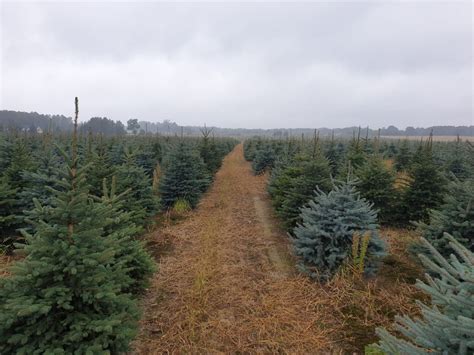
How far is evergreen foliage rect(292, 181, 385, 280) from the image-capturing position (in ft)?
18.5

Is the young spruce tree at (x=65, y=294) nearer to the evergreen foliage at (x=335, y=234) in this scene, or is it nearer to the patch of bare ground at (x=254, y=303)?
the patch of bare ground at (x=254, y=303)

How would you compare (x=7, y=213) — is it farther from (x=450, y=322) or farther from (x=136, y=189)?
(x=450, y=322)

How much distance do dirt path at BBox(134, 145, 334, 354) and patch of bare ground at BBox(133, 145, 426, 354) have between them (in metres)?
0.01

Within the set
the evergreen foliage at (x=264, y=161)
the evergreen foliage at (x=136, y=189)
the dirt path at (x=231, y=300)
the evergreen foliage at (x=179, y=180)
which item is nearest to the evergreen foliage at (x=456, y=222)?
the dirt path at (x=231, y=300)

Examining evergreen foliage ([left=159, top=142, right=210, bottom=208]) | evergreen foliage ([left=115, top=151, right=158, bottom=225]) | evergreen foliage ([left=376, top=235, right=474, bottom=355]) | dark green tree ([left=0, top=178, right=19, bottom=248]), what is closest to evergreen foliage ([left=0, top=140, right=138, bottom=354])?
evergreen foliage ([left=376, top=235, right=474, bottom=355])

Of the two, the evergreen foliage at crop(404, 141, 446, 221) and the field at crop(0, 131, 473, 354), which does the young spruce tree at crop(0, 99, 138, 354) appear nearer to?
the field at crop(0, 131, 473, 354)

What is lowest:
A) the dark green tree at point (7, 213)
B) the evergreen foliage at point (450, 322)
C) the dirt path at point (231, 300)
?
the dirt path at point (231, 300)

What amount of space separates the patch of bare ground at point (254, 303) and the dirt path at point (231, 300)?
0.01 metres

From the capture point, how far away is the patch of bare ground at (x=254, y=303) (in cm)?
419

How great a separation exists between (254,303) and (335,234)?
1954 millimetres

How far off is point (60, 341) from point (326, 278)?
14.4 feet

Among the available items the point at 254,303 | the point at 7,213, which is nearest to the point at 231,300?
the point at 254,303

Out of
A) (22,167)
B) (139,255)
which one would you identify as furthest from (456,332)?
(22,167)

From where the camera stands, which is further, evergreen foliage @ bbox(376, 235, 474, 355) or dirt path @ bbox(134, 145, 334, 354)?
dirt path @ bbox(134, 145, 334, 354)
